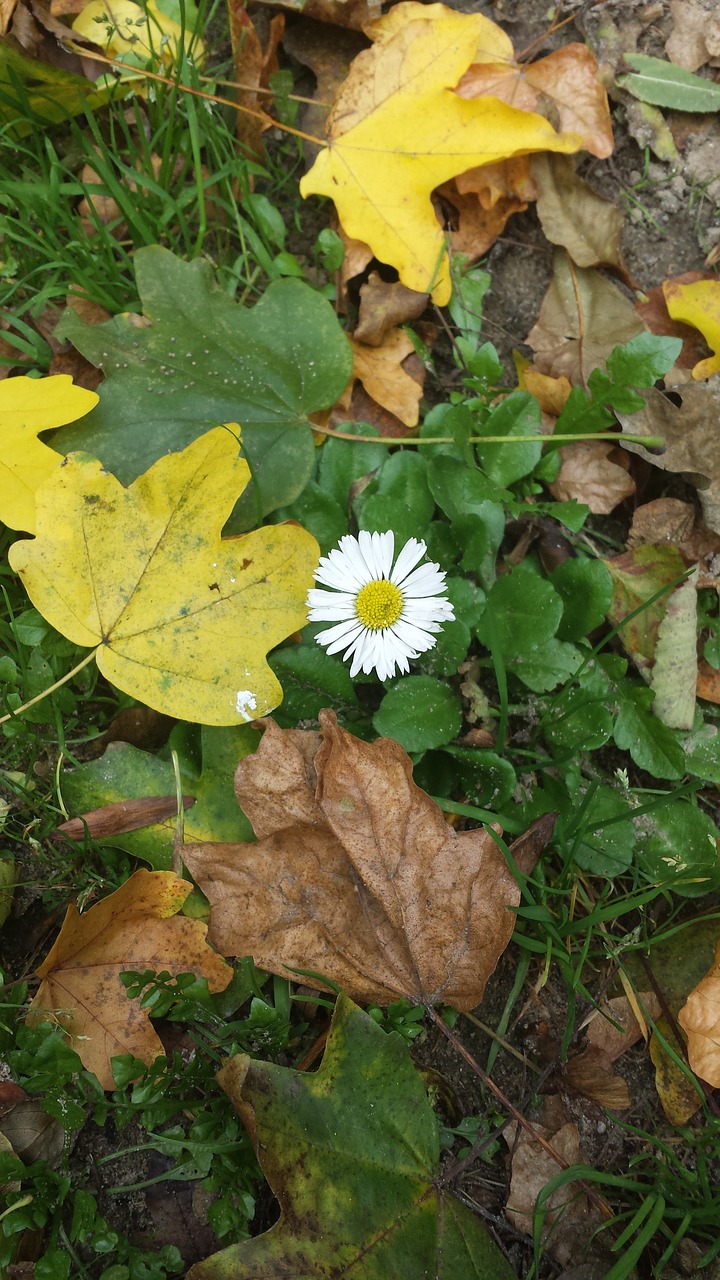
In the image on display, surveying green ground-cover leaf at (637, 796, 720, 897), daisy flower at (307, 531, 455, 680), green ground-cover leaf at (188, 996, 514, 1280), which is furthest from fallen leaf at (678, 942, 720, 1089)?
daisy flower at (307, 531, 455, 680)

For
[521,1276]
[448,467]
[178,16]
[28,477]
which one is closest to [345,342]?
[448,467]

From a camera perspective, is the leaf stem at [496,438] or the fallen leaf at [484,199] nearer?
the leaf stem at [496,438]

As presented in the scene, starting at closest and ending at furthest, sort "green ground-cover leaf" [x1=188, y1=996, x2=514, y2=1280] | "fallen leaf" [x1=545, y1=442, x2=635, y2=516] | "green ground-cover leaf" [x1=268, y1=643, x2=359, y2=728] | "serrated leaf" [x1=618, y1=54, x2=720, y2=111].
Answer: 1. "green ground-cover leaf" [x1=188, y1=996, x2=514, y2=1280]
2. "green ground-cover leaf" [x1=268, y1=643, x2=359, y2=728]
3. "fallen leaf" [x1=545, y1=442, x2=635, y2=516]
4. "serrated leaf" [x1=618, y1=54, x2=720, y2=111]

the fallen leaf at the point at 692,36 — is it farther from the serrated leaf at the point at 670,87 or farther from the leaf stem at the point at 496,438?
the leaf stem at the point at 496,438

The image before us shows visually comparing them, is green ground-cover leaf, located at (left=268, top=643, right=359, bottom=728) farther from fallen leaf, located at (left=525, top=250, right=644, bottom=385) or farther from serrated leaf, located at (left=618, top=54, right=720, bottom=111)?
serrated leaf, located at (left=618, top=54, right=720, bottom=111)

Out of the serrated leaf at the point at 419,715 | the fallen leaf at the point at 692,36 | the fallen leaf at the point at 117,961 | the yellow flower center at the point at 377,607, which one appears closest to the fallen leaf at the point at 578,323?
the fallen leaf at the point at 692,36

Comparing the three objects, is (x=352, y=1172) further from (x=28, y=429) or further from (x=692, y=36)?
(x=692, y=36)
